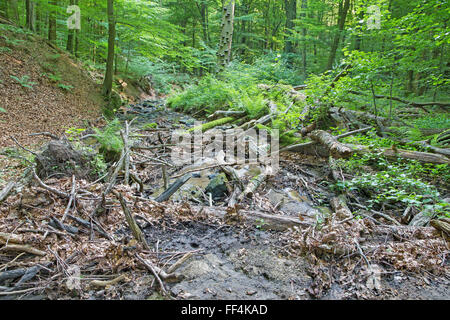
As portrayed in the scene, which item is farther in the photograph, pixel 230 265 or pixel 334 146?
pixel 334 146

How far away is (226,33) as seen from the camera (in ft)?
39.9

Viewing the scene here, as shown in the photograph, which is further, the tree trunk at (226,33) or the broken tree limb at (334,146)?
the tree trunk at (226,33)

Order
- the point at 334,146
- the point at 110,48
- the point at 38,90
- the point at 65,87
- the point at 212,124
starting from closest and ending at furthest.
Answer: the point at 334,146 → the point at 212,124 → the point at 38,90 → the point at 65,87 → the point at 110,48

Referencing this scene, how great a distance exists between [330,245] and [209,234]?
1.48m

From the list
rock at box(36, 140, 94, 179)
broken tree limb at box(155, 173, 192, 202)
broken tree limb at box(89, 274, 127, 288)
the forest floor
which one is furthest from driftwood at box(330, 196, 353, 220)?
Result: rock at box(36, 140, 94, 179)

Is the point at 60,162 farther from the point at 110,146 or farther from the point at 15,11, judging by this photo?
the point at 15,11

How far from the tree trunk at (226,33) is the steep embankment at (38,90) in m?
6.38

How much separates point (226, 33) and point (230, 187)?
10.1 meters

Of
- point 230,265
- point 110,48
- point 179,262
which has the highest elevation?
point 110,48

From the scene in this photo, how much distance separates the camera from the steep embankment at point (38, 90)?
812cm

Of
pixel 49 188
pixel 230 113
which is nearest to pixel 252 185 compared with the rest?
pixel 49 188

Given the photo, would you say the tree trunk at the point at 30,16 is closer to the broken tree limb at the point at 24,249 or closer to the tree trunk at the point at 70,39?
the tree trunk at the point at 70,39

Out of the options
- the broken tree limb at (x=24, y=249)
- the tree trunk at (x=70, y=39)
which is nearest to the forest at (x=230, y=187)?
the broken tree limb at (x=24, y=249)
